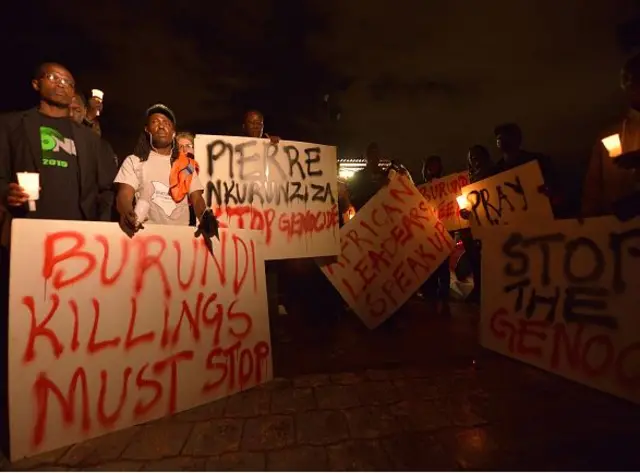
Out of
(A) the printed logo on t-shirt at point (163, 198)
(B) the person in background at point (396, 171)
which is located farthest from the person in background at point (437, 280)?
(A) the printed logo on t-shirt at point (163, 198)

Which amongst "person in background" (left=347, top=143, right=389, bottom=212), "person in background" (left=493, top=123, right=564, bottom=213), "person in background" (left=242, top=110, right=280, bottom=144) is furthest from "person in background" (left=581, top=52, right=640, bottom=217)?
"person in background" (left=242, top=110, right=280, bottom=144)

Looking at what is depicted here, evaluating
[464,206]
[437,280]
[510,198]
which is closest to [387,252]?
[464,206]

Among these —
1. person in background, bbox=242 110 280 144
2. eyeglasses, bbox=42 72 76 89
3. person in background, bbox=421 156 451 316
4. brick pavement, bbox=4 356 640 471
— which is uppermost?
person in background, bbox=242 110 280 144

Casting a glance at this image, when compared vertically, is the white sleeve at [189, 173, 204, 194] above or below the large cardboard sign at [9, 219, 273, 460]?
above

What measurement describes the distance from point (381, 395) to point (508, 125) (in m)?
3.67

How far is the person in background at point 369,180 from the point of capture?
5.41 m

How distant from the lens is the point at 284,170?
167 inches

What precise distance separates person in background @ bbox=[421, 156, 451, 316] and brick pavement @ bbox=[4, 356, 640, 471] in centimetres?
269

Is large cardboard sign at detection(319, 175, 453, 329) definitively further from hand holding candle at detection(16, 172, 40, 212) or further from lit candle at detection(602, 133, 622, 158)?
hand holding candle at detection(16, 172, 40, 212)

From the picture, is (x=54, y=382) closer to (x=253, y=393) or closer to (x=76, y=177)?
(x=253, y=393)

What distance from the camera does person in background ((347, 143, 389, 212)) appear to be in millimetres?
5414

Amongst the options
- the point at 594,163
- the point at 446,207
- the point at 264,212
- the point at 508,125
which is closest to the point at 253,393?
the point at 264,212

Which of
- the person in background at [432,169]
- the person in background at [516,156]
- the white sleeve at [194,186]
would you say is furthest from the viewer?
the person in background at [432,169]

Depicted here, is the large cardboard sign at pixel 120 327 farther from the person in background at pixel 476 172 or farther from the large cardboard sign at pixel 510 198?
the person in background at pixel 476 172
